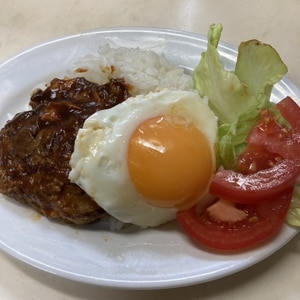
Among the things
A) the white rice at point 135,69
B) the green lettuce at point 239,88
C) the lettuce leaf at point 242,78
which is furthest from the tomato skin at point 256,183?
the white rice at point 135,69

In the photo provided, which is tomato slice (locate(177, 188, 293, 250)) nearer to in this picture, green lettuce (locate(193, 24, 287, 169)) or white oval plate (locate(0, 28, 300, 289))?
white oval plate (locate(0, 28, 300, 289))

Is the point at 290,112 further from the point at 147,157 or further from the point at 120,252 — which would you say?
the point at 120,252

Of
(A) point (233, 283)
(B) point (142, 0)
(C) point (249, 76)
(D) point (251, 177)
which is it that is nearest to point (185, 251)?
(A) point (233, 283)

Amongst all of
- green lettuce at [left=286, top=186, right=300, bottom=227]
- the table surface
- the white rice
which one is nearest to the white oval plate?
green lettuce at [left=286, top=186, right=300, bottom=227]

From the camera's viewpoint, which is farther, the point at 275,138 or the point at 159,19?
the point at 159,19

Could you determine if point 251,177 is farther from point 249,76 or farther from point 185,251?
point 249,76

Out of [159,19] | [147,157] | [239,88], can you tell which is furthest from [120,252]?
[159,19]
